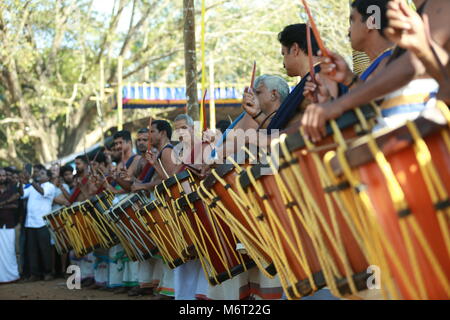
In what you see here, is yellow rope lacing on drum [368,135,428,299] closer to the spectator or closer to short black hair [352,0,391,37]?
short black hair [352,0,391,37]

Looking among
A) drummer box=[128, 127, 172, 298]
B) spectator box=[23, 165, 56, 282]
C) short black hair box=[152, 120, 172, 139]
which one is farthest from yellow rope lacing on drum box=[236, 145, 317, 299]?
spectator box=[23, 165, 56, 282]

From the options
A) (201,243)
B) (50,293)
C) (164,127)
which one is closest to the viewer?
(201,243)

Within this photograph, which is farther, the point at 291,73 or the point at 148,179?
the point at 148,179

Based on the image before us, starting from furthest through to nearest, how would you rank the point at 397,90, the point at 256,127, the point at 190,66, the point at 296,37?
the point at 190,66
the point at 256,127
the point at 296,37
the point at 397,90

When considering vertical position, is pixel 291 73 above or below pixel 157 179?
above

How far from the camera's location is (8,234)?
1194cm

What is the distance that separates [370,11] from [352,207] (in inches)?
53.8

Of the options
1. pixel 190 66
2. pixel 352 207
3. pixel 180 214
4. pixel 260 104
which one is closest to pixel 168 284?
pixel 180 214

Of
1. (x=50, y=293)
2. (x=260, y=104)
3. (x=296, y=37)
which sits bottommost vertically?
(x=50, y=293)

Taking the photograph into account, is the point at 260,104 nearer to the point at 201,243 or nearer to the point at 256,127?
the point at 256,127

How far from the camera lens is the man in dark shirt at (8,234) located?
11.7 m

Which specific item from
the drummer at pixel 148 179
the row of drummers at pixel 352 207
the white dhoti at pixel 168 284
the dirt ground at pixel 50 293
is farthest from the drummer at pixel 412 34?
the dirt ground at pixel 50 293

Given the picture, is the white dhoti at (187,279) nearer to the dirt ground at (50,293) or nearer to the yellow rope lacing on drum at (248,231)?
the dirt ground at (50,293)

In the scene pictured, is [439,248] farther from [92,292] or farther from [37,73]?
[37,73]
